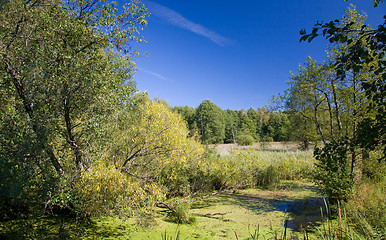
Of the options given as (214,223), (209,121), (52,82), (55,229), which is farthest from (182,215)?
(209,121)

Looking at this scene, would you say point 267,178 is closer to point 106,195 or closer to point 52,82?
point 106,195

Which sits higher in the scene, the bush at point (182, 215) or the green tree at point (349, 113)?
the green tree at point (349, 113)

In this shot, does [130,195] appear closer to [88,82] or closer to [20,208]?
[88,82]

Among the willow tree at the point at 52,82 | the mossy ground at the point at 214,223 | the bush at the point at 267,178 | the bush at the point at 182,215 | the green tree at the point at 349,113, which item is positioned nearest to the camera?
the green tree at the point at 349,113

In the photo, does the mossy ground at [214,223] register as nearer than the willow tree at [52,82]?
No

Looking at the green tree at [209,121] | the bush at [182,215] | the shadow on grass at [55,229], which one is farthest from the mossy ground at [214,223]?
the green tree at [209,121]

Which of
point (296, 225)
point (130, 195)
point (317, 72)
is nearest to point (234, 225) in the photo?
point (296, 225)

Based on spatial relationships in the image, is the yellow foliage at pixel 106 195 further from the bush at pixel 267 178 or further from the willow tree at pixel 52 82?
the bush at pixel 267 178

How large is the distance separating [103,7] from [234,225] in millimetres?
6244

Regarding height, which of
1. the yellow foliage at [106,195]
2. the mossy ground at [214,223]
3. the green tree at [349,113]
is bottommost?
the mossy ground at [214,223]

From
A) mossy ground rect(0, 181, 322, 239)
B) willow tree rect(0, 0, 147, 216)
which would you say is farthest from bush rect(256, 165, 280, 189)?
willow tree rect(0, 0, 147, 216)

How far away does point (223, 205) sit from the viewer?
7133 mm

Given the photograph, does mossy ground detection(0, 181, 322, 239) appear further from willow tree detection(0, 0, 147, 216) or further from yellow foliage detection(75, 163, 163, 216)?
willow tree detection(0, 0, 147, 216)

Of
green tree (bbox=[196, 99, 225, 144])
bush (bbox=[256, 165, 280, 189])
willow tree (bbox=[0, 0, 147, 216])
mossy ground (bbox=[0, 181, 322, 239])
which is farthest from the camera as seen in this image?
green tree (bbox=[196, 99, 225, 144])
